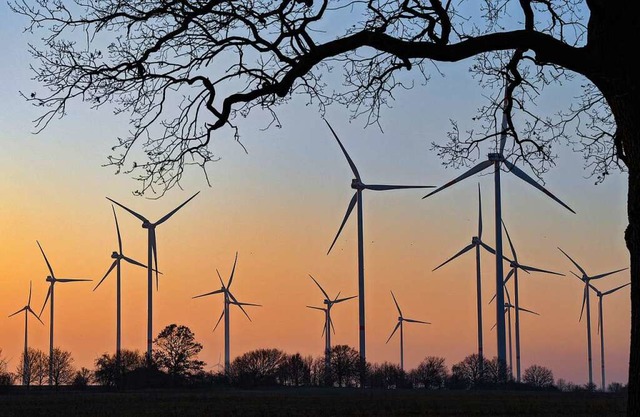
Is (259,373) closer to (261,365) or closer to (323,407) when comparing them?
(261,365)

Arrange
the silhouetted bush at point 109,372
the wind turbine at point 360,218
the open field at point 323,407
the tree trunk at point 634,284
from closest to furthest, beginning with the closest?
the tree trunk at point 634,284 → the open field at point 323,407 → the wind turbine at point 360,218 → the silhouetted bush at point 109,372

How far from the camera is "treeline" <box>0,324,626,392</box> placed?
130375 mm

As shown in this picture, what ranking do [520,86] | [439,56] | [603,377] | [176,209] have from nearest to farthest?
1. [439,56]
2. [520,86]
3. [176,209]
4. [603,377]

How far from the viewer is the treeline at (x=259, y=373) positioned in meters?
130

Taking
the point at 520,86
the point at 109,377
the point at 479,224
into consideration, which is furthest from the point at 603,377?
the point at 520,86

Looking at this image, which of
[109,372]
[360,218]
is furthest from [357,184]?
[109,372]

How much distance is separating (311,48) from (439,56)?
1691 mm

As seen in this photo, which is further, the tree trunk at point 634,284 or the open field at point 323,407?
the open field at point 323,407

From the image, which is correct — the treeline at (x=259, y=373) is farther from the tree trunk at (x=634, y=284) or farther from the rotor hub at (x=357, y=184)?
the tree trunk at (x=634, y=284)

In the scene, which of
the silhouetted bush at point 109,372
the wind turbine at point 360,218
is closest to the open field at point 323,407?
the wind turbine at point 360,218

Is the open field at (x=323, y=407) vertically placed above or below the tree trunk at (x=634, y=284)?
below

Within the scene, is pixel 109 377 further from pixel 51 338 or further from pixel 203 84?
pixel 203 84

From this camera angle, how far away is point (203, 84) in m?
17.1

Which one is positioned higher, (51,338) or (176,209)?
(176,209)
